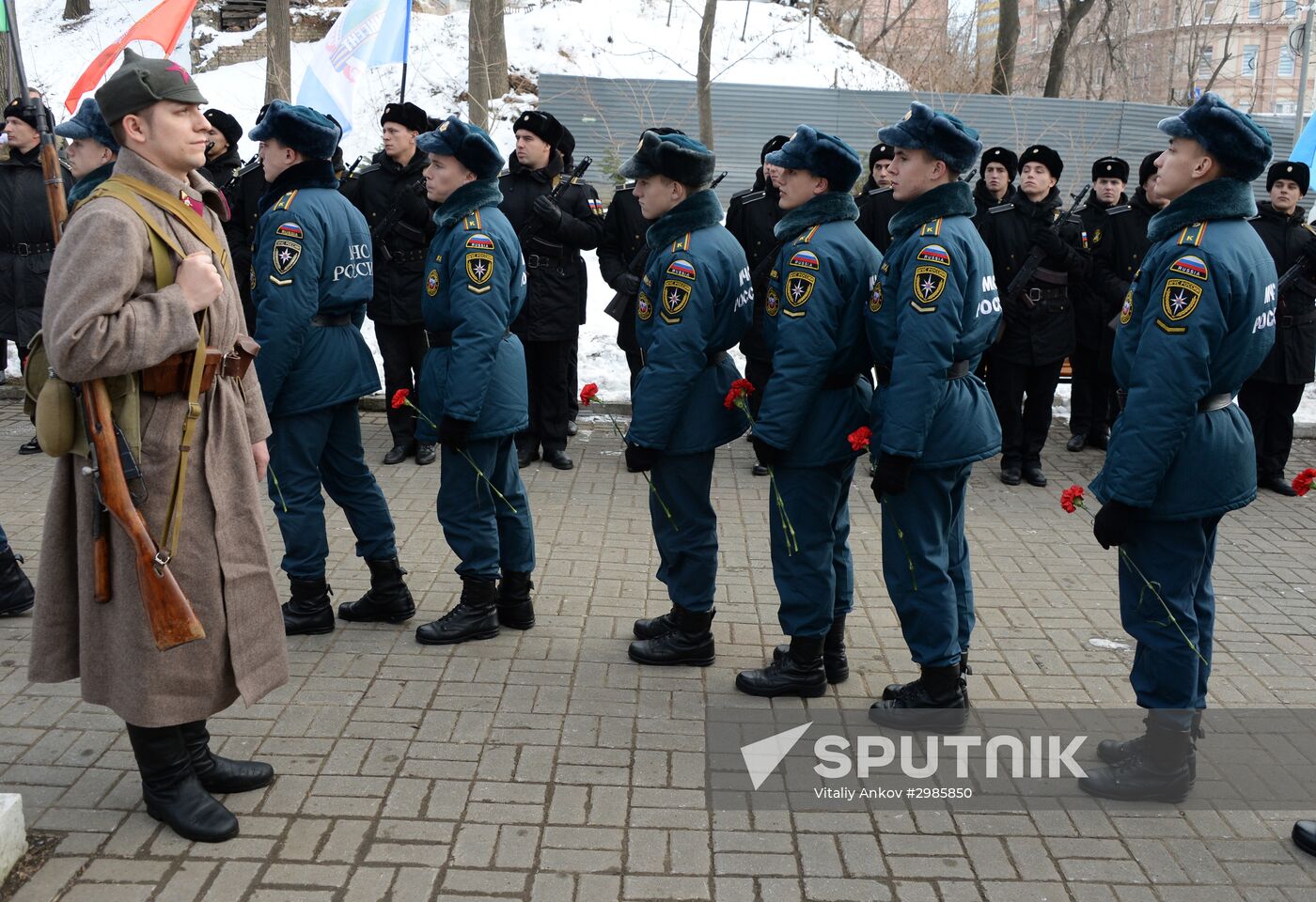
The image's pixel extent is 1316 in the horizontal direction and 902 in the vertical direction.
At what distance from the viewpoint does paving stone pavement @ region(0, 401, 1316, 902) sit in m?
3.22

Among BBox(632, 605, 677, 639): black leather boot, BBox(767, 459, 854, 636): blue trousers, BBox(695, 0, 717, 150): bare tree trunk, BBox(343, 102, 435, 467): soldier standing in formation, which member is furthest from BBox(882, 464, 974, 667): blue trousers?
BBox(695, 0, 717, 150): bare tree trunk

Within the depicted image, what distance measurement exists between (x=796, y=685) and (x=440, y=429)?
1736mm

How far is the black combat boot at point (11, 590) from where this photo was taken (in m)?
5.06

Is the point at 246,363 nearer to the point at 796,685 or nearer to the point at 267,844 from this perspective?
the point at 267,844

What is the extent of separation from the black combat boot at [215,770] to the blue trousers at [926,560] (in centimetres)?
225

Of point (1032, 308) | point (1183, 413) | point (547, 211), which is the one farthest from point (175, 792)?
point (1032, 308)

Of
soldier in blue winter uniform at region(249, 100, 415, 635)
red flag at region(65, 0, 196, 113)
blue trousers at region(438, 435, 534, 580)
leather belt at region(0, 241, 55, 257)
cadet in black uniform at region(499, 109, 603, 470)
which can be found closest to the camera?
soldier in blue winter uniform at region(249, 100, 415, 635)

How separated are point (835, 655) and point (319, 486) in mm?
2268

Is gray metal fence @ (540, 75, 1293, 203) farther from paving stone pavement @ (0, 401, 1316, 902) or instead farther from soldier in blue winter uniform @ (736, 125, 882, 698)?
soldier in blue winter uniform @ (736, 125, 882, 698)

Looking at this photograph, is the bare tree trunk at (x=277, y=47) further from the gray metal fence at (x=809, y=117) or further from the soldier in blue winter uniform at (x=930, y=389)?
the soldier in blue winter uniform at (x=930, y=389)

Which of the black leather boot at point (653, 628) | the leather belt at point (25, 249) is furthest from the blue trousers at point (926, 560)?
the leather belt at point (25, 249)

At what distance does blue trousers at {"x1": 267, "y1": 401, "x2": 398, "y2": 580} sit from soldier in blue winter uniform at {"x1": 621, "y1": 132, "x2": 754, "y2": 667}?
1.30 meters

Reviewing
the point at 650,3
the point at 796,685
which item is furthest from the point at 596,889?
the point at 650,3

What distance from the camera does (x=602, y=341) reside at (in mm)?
10875
